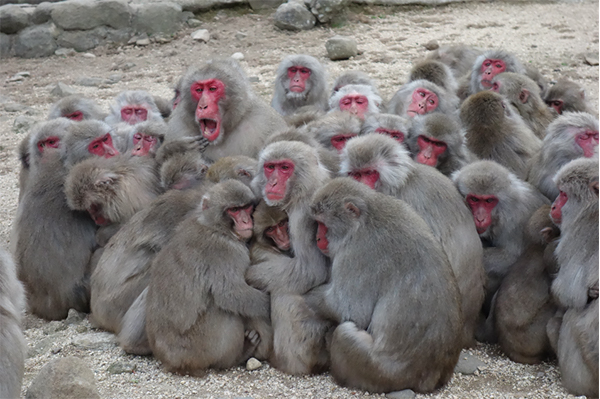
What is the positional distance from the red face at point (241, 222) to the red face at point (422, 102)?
3.45 meters

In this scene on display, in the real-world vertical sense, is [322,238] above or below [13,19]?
below

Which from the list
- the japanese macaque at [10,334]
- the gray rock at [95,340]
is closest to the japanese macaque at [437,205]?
the gray rock at [95,340]

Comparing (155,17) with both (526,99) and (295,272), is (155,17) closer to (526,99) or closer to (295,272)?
(526,99)

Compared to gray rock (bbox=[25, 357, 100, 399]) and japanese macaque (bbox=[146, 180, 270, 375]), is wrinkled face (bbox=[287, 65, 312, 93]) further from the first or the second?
gray rock (bbox=[25, 357, 100, 399])

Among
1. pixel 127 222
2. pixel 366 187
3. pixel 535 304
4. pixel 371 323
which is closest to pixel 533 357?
pixel 535 304

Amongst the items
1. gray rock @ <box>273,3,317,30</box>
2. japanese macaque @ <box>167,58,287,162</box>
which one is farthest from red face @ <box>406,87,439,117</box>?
gray rock @ <box>273,3,317,30</box>

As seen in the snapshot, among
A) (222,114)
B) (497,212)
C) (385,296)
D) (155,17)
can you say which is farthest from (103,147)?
(155,17)

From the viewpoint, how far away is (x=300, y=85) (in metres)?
9.98

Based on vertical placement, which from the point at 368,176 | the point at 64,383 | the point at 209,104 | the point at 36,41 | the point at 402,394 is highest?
the point at 209,104

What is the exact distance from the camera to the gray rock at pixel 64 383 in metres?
5.04

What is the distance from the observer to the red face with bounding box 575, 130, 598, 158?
22.9 feet

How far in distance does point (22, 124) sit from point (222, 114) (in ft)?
18.4

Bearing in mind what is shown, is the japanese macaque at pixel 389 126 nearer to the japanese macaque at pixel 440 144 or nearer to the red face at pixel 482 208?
the japanese macaque at pixel 440 144

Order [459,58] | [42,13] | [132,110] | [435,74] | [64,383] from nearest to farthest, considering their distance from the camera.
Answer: [64,383], [132,110], [435,74], [459,58], [42,13]
